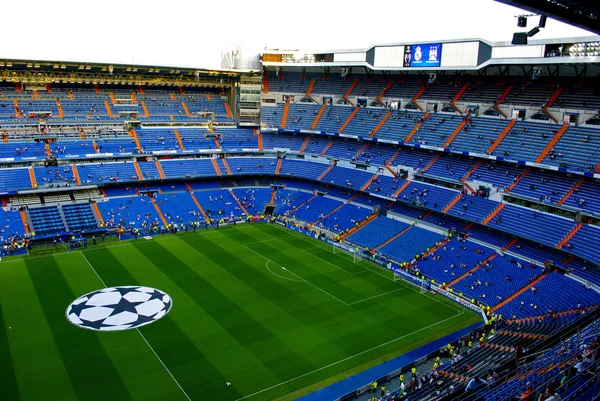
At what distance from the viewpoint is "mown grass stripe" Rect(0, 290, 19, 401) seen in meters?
21.2

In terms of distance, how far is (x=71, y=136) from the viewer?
5291 cm

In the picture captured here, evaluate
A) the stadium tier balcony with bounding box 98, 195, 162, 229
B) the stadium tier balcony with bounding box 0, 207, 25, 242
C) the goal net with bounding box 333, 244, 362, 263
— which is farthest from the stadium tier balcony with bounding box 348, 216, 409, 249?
the stadium tier balcony with bounding box 0, 207, 25, 242

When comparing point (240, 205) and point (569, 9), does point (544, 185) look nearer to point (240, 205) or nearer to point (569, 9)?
point (569, 9)

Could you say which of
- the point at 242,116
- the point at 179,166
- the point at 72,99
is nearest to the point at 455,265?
the point at 179,166

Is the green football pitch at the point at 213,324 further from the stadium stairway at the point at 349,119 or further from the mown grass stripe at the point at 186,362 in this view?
the stadium stairway at the point at 349,119

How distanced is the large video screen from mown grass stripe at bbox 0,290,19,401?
4091 cm

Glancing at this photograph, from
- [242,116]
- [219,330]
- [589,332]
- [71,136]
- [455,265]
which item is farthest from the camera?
[242,116]

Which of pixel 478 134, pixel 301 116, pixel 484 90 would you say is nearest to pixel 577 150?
pixel 478 134

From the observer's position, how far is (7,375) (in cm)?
2252

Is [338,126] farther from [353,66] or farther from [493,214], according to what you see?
[493,214]

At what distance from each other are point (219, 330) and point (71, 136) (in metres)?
35.9

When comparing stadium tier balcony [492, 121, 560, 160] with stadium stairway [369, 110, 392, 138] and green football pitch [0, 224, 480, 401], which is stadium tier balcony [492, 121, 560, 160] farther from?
green football pitch [0, 224, 480, 401]

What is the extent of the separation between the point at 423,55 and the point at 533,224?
798 inches

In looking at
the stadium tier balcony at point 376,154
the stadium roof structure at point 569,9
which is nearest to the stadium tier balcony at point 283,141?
the stadium tier balcony at point 376,154
